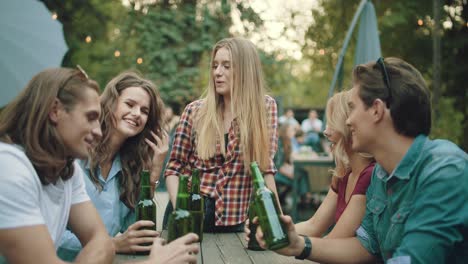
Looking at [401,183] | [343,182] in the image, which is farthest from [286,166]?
[401,183]

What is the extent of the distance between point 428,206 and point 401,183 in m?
0.20

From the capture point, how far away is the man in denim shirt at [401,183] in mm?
1636

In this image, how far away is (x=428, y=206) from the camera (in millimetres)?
1655

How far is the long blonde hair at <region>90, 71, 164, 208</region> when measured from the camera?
2.69 meters

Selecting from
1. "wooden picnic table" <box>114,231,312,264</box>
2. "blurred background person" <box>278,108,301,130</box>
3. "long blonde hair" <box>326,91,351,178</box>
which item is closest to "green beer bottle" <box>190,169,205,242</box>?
"wooden picnic table" <box>114,231,312,264</box>

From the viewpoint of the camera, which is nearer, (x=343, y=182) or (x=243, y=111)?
(x=343, y=182)

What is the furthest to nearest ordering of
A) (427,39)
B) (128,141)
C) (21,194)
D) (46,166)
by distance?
1. (427,39)
2. (128,141)
3. (46,166)
4. (21,194)

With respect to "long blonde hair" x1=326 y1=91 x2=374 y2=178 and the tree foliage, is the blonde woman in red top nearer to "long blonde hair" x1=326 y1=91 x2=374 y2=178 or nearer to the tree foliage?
"long blonde hair" x1=326 y1=91 x2=374 y2=178

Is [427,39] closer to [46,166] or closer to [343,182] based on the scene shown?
[343,182]

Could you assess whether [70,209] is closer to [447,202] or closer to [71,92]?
[71,92]

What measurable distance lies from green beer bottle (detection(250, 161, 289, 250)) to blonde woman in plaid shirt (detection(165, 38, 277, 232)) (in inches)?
39.3

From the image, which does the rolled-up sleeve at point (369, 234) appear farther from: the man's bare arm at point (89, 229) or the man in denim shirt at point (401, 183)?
the man's bare arm at point (89, 229)

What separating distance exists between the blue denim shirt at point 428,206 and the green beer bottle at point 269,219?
373mm

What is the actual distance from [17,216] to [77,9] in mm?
12616
